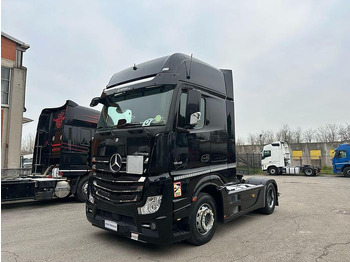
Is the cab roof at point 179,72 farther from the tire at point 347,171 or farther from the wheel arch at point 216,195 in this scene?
the tire at point 347,171

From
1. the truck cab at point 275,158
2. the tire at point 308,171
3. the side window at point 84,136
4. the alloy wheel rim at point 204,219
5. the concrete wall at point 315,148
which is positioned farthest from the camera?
the concrete wall at point 315,148

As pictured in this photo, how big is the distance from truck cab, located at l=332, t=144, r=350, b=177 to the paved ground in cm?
1751

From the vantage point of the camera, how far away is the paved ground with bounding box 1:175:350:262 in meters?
4.11

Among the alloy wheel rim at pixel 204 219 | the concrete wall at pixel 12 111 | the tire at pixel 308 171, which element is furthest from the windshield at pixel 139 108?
the tire at pixel 308 171

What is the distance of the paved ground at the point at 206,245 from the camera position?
4.11 m

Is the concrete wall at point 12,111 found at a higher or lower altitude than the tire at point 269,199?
higher

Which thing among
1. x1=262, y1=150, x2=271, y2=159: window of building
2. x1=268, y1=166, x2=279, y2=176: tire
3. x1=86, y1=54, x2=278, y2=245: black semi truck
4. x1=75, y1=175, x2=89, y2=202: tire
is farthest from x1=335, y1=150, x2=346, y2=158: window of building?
x1=75, y1=175, x2=89, y2=202: tire

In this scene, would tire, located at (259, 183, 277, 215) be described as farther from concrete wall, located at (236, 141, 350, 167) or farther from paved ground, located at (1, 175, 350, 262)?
concrete wall, located at (236, 141, 350, 167)

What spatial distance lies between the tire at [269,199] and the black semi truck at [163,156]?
1875 millimetres

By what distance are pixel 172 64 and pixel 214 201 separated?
8.94 ft

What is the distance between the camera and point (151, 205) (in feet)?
13.0

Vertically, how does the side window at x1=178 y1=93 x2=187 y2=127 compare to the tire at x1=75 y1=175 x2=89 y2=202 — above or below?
above

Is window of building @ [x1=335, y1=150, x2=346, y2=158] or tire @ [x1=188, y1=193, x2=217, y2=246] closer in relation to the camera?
tire @ [x1=188, y1=193, x2=217, y2=246]

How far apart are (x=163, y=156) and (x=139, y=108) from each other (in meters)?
1.08
